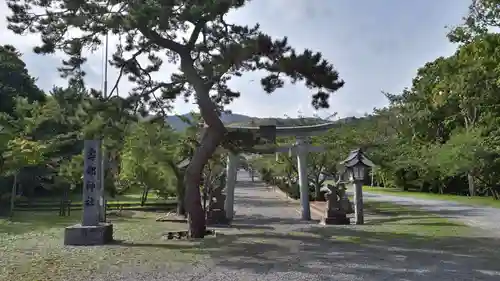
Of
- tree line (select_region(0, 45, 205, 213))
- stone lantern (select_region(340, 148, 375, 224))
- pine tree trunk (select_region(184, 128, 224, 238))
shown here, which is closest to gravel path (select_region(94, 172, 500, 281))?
pine tree trunk (select_region(184, 128, 224, 238))

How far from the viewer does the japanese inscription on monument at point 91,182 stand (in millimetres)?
10740

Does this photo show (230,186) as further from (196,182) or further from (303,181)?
(196,182)

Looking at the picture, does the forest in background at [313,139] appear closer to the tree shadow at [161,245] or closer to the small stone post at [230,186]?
the small stone post at [230,186]

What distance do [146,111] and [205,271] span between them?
4.99m

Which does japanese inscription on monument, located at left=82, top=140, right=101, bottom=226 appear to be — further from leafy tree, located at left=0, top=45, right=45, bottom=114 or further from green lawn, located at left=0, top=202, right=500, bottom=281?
leafy tree, located at left=0, top=45, right=45, bottom=114

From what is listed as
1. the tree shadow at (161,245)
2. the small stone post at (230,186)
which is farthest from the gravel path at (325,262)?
the small stone post at (230,186)

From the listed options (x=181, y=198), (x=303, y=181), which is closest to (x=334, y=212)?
(x=303, y=181)

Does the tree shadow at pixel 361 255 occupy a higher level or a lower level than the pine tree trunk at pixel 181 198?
lower

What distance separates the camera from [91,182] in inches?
430

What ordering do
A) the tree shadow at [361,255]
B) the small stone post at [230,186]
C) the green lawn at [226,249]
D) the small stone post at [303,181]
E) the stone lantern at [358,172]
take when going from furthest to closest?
the small stone post at [303,181] → the small stone post at [230,186] → the stone lantern at [358,172] → the green lawn at [226,249] → the tree shadow at [361,255]

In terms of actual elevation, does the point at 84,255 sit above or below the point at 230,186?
below

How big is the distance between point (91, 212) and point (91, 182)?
2.16 feet

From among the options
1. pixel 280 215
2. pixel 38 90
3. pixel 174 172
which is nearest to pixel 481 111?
A: pixel 280 215

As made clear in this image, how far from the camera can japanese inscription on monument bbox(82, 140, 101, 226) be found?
10.7 metres
